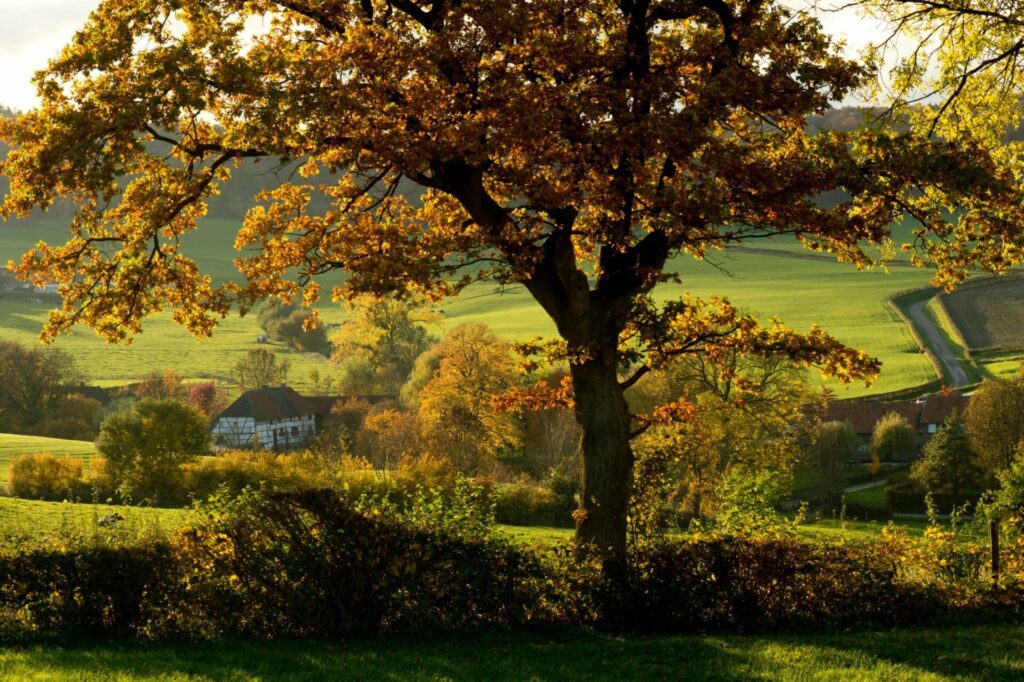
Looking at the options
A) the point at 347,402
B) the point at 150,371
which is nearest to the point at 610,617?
the point at 347,402

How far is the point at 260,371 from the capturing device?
109 metres

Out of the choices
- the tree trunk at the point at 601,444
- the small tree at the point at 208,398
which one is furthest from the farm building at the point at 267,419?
the tree trunk at the point at 601,444

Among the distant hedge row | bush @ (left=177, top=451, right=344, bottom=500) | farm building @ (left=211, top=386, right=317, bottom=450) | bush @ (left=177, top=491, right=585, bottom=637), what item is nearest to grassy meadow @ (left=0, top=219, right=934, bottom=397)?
farm building @ (left=211, top=386, right=317, bottom=450)

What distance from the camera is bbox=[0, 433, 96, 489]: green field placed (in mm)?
59156

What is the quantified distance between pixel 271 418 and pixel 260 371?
17212mm

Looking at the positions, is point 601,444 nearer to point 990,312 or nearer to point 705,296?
point 990,312

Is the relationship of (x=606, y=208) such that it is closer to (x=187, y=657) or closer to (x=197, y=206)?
(x=197, y=206)

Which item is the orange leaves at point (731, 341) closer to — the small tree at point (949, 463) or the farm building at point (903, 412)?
the small tree at point (949, 463)

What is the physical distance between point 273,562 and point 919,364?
291 feet

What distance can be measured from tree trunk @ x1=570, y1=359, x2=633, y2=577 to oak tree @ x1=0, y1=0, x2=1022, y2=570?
0.12 feet

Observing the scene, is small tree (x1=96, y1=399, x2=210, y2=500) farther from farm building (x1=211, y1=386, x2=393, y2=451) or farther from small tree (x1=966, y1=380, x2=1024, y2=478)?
small tree (x1=966, y1=380, x2=1024, y2=478)

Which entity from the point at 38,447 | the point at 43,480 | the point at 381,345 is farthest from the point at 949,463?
the point at 381,345

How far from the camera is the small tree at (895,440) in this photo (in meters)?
75.2

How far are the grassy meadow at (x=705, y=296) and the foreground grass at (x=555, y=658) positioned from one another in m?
79.7
